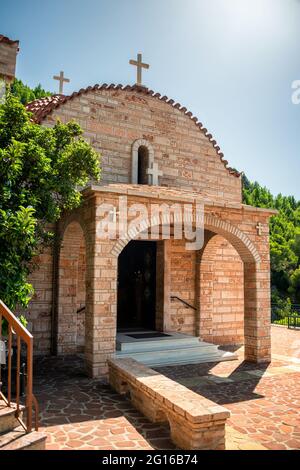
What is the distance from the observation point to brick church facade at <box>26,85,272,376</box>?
292 inches

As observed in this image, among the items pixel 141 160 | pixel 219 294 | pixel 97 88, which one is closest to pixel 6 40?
pixel 97 88

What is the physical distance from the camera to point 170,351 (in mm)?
8680

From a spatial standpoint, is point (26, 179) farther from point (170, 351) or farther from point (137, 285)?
point (137, 285)

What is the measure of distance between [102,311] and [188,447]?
11.8 feet

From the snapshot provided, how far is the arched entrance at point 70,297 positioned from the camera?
9156 mm

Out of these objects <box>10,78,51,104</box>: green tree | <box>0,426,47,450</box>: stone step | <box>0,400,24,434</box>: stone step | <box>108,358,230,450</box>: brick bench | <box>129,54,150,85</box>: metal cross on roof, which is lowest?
<box>108,358,230,450</box>: brick bench

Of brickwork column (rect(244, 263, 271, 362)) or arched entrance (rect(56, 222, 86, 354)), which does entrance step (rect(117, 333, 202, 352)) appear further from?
brickwork column (rect(244, 263, 271, 362))

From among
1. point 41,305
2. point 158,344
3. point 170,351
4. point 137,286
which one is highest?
point 137,286

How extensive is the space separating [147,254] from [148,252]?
3.0 inches

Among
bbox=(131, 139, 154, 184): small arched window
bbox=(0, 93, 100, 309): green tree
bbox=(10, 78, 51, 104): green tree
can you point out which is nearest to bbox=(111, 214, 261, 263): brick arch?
bbox=(0, 93, 100, 309): green tree

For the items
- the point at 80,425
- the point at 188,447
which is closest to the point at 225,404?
the point at 188,447

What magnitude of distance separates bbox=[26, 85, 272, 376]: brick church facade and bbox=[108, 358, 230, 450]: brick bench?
1840mm

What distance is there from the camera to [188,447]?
396cm

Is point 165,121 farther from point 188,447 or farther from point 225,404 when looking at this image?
point 188,447
